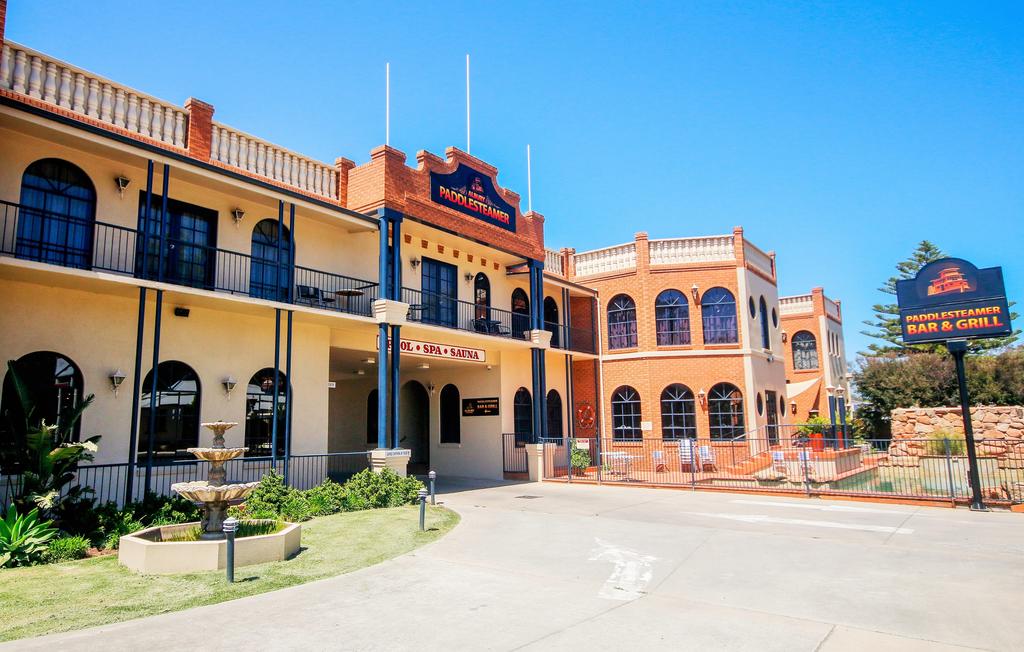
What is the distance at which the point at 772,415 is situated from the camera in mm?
26750

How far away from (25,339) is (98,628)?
7.85 meters

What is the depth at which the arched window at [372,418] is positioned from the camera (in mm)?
22531

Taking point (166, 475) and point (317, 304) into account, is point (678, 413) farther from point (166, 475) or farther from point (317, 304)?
point (166, 475)

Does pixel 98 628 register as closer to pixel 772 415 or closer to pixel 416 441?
pixel 416 441

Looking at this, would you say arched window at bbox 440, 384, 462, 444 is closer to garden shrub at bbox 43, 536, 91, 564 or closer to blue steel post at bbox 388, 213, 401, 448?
blue steel post at bbox 388, 213, 401, 448

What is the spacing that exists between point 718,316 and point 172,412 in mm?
19870

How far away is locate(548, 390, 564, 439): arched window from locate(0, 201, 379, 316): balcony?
9.91 metres

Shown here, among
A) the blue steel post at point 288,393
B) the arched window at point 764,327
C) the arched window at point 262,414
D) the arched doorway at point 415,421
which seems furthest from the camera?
the arched window at point 764,327

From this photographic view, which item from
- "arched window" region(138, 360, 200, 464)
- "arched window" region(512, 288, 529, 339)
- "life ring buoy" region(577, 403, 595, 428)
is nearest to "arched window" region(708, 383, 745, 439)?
"life ring buoy" region(577, 403, 595, 428)

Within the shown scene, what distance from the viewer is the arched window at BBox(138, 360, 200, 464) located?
12828 mm

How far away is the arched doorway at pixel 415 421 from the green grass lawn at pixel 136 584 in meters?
13.7

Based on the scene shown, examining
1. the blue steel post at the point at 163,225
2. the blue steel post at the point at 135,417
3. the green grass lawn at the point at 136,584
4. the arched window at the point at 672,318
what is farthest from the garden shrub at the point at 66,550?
the arched window at the point at 672,318

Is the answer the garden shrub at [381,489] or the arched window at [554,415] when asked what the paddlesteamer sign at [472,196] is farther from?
the garden shrub at [381,489]

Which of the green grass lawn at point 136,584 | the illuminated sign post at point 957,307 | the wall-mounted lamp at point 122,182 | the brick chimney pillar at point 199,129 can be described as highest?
the brick chimney pillar at point 199,129
